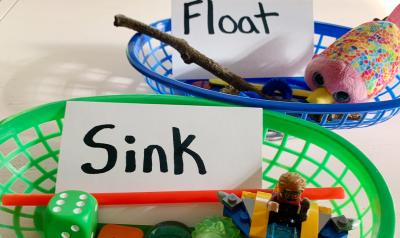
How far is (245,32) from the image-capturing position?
0.55 metres

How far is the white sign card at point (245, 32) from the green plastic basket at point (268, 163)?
5.3 inches

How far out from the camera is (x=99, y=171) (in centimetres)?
37

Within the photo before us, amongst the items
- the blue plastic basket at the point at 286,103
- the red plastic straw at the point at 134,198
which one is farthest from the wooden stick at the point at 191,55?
the red plastic straw at the point at 134,198

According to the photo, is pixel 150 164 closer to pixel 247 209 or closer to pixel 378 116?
pixel 247 209

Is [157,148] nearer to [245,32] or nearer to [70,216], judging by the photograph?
[70,216]

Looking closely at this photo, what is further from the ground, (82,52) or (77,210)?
(82,52)

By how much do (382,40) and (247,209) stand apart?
275mm

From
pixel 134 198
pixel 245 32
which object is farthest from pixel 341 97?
pixel 134 198

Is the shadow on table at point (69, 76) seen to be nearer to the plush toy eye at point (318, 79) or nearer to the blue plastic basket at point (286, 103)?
the blue plastic basket at point (286, 103)

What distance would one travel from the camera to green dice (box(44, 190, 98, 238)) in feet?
1.02

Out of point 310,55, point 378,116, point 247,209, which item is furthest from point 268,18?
point 247,209

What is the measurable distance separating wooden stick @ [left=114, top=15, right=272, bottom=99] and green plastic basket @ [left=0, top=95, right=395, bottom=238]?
0.08 m

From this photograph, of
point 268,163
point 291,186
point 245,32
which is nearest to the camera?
point 291,186

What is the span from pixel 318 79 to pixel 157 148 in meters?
0.22
